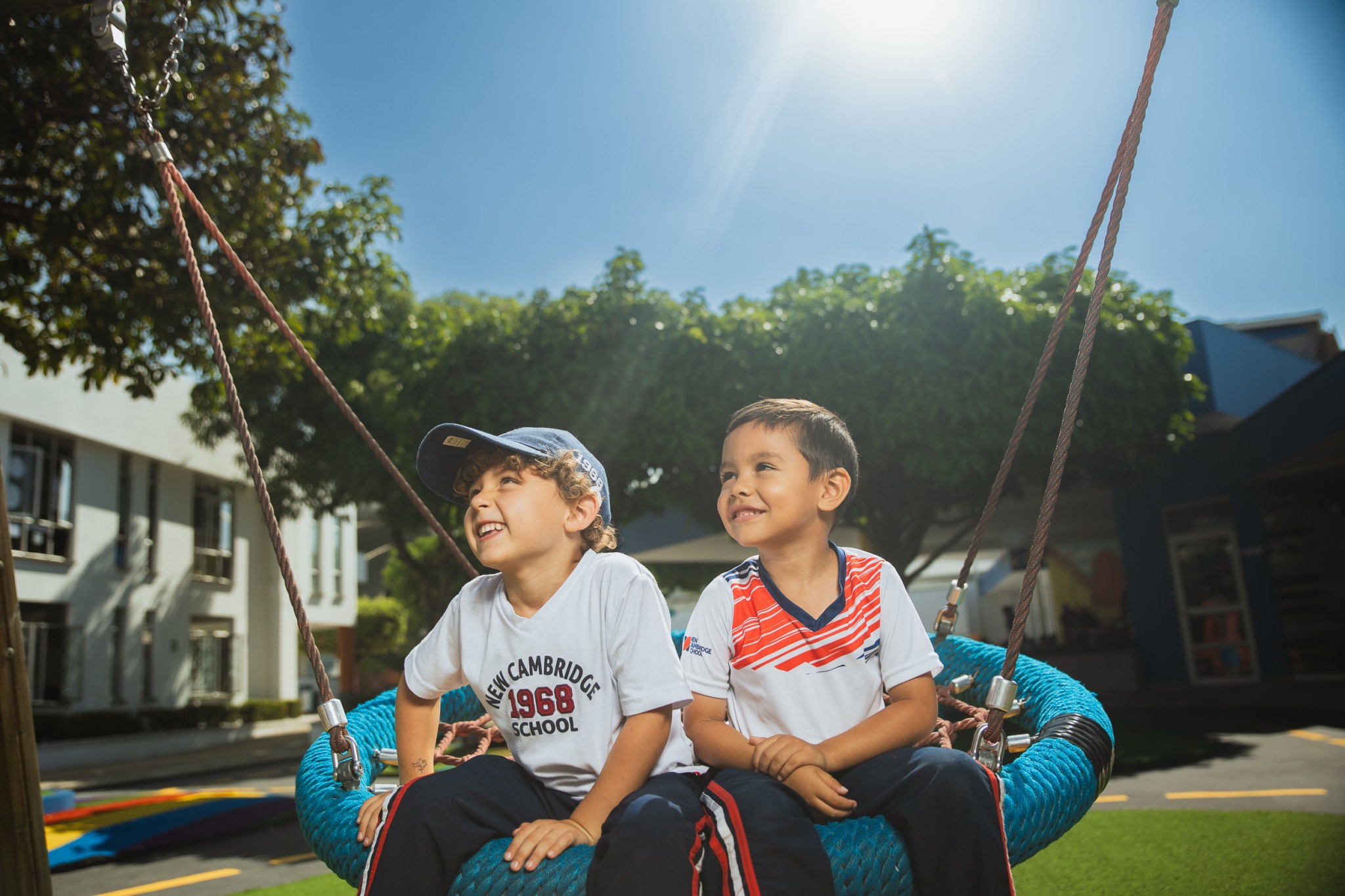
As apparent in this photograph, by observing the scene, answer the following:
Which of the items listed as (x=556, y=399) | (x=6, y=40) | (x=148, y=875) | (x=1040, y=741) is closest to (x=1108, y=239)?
(x=1040, y=741)

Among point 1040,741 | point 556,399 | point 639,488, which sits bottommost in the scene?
point 1040,741

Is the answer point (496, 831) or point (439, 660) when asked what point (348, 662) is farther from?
point (496, 831)

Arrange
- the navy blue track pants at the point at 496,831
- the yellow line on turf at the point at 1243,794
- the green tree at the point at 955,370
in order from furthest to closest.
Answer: the green tree at the point at 955,370 < the yellow line on turf at the point at 1243,794 < the navy blue track pants at the point at 496,831

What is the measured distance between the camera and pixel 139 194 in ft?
20.8

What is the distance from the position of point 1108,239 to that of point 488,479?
1.21 m

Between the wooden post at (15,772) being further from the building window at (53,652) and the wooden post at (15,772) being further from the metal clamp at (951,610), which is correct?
the building window at (53,652)

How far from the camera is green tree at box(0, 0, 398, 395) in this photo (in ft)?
19.1

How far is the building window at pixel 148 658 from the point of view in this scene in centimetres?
1889

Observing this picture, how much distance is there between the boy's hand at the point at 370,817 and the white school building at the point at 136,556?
13248mm

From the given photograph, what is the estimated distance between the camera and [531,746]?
5.37 feet

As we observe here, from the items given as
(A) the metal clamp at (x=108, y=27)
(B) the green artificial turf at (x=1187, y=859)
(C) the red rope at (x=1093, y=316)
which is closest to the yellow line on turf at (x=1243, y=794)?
(B) the green artificial turf at (x=1187, y=859)

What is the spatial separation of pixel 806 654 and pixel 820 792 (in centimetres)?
27

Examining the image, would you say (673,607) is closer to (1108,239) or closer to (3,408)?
(3,408)

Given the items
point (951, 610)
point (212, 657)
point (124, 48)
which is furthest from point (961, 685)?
point (212, 657)
